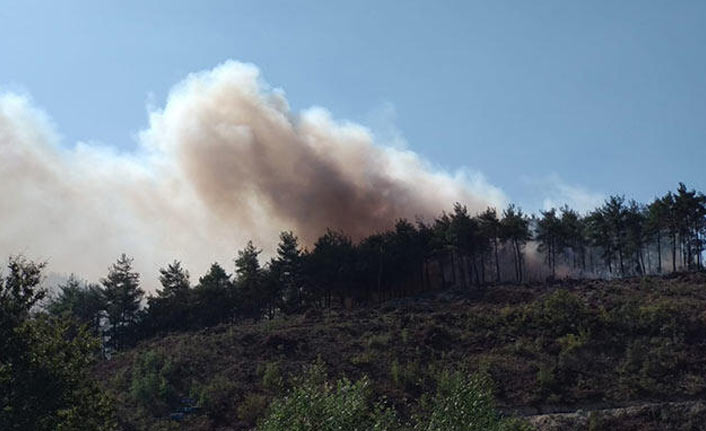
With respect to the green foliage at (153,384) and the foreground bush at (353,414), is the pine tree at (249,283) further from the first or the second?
the foreground bush at (353,414)

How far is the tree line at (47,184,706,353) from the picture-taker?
245 ft

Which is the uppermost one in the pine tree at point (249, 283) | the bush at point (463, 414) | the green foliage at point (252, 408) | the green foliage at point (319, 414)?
the pine tree at point (249, 283)

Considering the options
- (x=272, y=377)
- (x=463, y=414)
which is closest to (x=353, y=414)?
(x=463, y=414)

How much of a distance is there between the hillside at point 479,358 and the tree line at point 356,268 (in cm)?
987

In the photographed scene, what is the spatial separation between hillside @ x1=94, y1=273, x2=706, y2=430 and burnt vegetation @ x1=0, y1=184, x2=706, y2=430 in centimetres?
16

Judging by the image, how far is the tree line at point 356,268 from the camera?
74812 mm

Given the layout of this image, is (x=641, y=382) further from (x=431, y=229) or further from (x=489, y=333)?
(x=431, y=229)

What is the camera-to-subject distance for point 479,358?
4934 cm

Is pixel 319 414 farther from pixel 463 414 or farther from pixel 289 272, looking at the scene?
pixel 289 272

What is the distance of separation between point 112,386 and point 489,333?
27.4 meters

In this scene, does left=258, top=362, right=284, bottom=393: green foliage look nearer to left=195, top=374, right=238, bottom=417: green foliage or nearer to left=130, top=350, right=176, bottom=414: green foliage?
left=195, top=374, right=238, bottom=417: green foliage

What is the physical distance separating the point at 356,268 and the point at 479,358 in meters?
29.9

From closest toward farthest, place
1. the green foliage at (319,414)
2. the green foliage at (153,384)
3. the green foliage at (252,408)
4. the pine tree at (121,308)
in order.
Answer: the green foliage at (319,414) → the green foliage at (252,408) → the green foliage at (153,384) → the pine tree at (121,308)

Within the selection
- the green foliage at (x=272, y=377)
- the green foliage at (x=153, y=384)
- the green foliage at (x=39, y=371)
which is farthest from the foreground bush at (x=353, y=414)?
the green foliage at (x=153, y=384)
